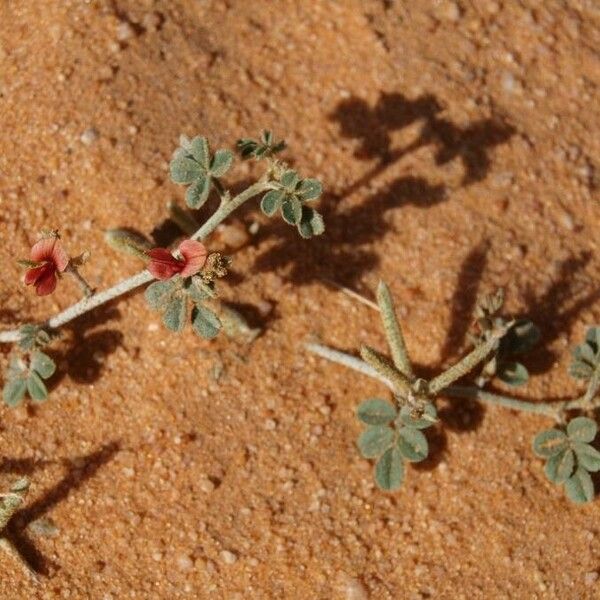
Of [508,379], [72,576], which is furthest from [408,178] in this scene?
[72,576]

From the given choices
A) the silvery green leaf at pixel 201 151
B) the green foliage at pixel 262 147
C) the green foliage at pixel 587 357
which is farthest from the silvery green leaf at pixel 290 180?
the green foliage at pixel 587 357

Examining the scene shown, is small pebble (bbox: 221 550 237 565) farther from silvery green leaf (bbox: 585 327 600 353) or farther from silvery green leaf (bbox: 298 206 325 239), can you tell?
silvery green leaf (bbox: 585 327 600 353)

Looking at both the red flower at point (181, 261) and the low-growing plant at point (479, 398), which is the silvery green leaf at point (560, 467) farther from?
the red flower at point (181, 261)

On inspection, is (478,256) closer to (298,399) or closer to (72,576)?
(298,399)

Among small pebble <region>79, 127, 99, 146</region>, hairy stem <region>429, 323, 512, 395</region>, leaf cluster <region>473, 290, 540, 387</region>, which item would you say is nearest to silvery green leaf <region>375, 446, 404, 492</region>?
hairy stem <region>429, 323, 512, 395</region>

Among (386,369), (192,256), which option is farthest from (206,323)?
(386,369)
